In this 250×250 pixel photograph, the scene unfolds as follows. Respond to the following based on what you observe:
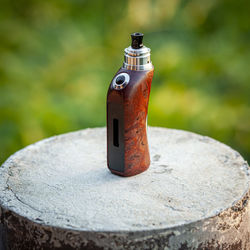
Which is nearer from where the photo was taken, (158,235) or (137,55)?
(158,235)

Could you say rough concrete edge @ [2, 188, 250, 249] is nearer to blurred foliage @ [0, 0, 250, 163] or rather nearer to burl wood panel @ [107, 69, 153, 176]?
burl wood panel @ [107, 69, 153, 176]

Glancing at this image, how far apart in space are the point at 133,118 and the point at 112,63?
2.46 m

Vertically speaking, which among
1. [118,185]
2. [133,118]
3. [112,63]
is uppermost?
[133,118]

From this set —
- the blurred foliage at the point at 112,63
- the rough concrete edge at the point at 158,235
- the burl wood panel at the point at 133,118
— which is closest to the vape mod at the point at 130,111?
the burl wood panel at the point at 133,118

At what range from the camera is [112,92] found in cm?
167

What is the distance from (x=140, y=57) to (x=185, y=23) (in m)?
2.78

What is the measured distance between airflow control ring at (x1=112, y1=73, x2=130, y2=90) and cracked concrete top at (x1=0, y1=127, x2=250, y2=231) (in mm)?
346

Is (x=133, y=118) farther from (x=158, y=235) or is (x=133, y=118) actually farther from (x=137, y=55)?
(x=158, y=235)

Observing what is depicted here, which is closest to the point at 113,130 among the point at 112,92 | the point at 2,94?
the point at 112,92

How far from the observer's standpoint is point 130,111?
1.68 meters

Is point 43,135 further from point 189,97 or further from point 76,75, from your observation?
point 189,97

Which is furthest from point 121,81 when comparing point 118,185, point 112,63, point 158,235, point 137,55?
point 112,63

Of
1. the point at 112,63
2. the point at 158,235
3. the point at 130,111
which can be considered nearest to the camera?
the point at 158,235

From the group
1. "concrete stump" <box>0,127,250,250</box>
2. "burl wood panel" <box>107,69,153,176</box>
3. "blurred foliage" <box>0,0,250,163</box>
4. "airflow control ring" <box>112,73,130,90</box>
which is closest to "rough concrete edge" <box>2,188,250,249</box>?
"concrete stump" <box>0,127,250,250</box>
